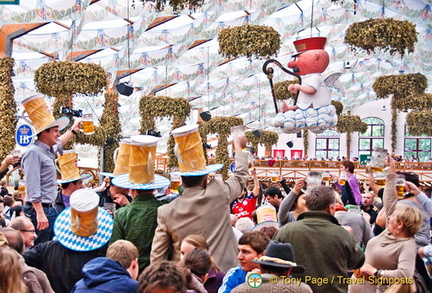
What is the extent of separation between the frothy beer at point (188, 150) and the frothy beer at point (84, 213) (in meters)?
0.53

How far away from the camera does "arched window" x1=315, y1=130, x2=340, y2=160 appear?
39.7 m

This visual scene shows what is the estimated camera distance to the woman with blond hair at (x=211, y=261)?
278cm

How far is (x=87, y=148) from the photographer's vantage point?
32.0 metres

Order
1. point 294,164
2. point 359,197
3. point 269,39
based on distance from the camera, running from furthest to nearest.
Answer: point 294,164 → point 269,39 → point 359,197

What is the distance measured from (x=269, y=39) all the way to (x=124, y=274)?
24.9ft

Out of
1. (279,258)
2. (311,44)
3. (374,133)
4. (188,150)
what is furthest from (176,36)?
(374,133)

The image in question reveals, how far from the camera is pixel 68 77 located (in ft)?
33.1

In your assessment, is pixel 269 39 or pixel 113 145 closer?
pixel 269 39

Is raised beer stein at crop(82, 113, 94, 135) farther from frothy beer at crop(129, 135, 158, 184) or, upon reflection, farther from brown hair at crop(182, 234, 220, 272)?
brown hair at crop(182, 234, 220, 272)

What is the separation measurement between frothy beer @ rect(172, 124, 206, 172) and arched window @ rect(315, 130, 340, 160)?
36965 mm

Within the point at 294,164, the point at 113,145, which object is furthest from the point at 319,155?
the point at 113,145

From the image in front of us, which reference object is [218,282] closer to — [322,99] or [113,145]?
[322,99]

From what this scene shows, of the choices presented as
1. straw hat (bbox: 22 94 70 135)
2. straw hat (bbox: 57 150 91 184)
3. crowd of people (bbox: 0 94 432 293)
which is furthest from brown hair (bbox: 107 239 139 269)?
straw hat (bbox: 57 150 91 184)

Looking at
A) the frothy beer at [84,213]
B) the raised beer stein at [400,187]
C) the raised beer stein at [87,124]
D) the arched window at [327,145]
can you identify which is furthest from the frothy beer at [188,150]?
the arched window at [327,145]
